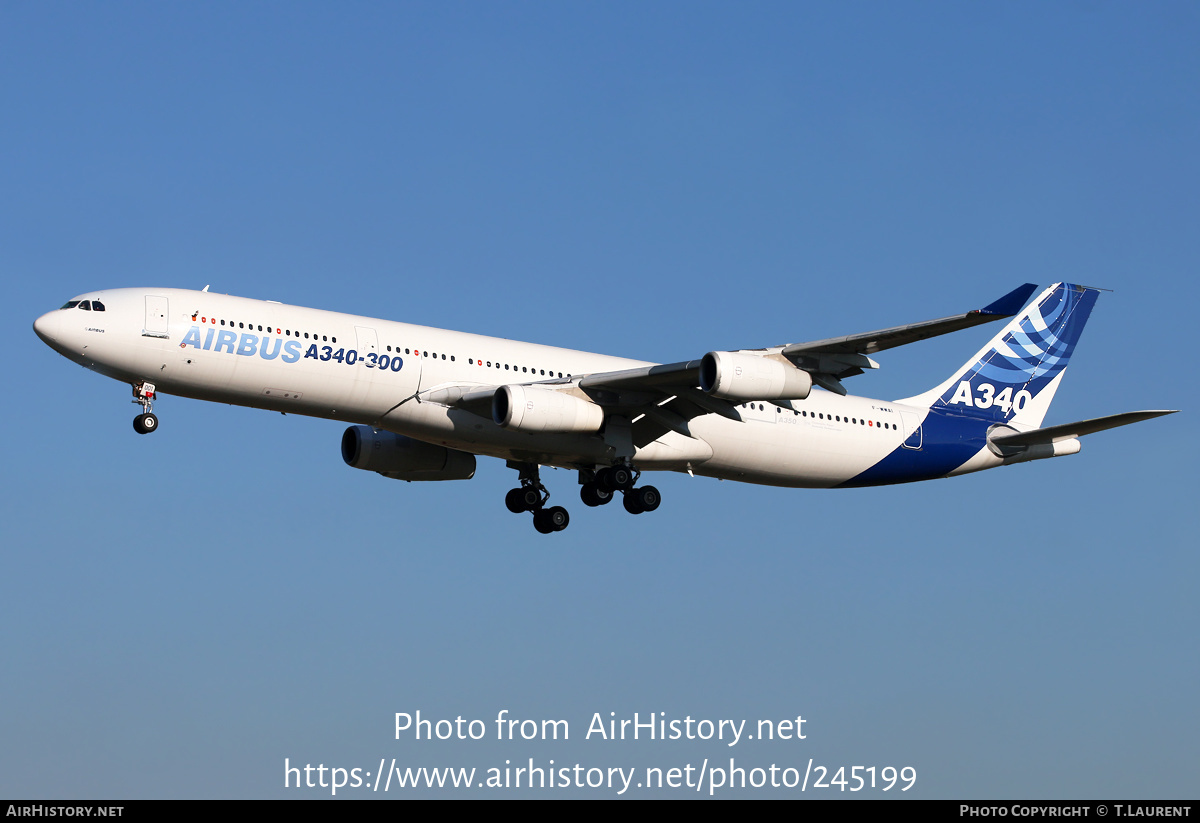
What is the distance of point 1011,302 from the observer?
1182 inches

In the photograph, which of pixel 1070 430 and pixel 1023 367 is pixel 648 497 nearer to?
pixel 1070 430

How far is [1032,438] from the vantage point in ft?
134

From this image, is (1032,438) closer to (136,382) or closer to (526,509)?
(526,509)

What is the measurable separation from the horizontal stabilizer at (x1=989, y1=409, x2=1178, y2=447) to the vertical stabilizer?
4.27 feet

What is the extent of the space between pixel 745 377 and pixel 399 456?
37.0 feet

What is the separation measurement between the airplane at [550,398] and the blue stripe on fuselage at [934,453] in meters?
0.05

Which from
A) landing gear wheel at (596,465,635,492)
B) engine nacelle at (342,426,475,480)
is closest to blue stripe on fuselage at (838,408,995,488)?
landing gear wheel at (596,465,635,492)

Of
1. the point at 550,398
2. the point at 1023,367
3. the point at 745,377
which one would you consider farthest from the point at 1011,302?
the point at 1023,367

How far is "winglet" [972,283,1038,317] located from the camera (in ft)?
97.9

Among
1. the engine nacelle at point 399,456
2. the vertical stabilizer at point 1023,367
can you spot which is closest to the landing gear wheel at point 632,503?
the engine nacelle at point 399,456

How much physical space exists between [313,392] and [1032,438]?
20.5 meters

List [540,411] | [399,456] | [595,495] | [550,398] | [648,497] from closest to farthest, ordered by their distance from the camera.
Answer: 1. [540,411]
2. [550,398]
3. [595,495]
4. [648,497]
5. [399,456]

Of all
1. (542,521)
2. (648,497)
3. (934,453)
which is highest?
(934,453)

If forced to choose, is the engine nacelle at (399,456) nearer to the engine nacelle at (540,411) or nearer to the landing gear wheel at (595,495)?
the landing gear wheel at (595,495)
